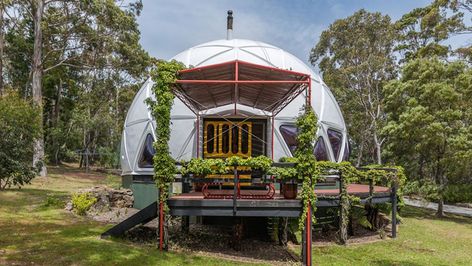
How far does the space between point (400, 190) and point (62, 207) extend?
11.7 metres

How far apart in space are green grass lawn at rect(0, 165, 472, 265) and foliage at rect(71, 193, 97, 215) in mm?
345

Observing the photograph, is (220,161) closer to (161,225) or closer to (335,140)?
(161,225)

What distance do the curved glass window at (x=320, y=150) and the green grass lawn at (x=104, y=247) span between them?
3687mm

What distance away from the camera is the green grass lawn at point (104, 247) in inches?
278

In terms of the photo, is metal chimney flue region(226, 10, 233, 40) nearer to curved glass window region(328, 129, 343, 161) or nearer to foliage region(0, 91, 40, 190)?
curved glass window region(328, 129, 343, 161)

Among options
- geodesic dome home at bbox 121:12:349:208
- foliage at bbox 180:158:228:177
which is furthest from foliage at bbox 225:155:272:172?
geodesic dome home at bbox 121:12:349:208

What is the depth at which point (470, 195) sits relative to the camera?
16625mm

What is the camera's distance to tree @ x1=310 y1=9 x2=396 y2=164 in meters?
30.2

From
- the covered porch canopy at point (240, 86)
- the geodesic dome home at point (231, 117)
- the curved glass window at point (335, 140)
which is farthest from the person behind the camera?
the curved glass window at point (335, 140)

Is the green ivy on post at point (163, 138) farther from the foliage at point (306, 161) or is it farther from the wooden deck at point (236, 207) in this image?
the foliage at point (306, 161)

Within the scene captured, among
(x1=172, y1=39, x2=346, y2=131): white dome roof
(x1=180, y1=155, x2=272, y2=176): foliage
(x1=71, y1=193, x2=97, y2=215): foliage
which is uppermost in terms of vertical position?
(x1=172, y1=39, x2=346, y2=131): white dome roof

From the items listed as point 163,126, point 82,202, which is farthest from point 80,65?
point 163,126

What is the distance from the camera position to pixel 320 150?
45.9ft

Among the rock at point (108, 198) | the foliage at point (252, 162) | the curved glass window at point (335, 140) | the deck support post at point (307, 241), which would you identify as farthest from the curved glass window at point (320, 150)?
the rock at point (108, 198)
